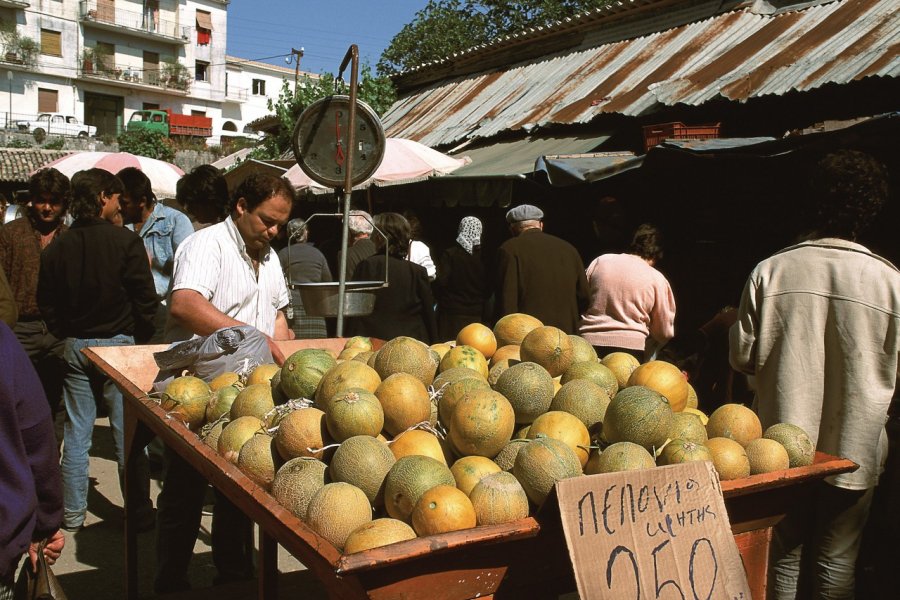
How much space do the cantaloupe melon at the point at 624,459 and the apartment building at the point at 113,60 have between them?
49.9m

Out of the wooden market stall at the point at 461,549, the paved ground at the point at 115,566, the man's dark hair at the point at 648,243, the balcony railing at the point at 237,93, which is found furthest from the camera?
the balcony railing at the point at 237,93

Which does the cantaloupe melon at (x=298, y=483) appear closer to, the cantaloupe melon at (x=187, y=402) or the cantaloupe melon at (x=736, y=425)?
the cantaloupe melon at (x=187, y=402)

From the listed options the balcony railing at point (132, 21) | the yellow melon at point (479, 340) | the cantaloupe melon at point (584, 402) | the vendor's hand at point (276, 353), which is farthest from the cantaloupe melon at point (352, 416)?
the balcony railing at point (132, 21)

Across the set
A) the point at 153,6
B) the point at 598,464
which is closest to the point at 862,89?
the point at 598,464

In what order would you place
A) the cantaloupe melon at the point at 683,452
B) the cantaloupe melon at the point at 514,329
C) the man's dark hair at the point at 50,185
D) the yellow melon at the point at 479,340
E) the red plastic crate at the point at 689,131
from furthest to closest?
the red plastic crate at the point at 689,131
the man's dark hair at the point at 50,185
the cantaloupe melon at the point at 514,329
the yellow melon at the point at 479,340
the cantaloupe melon at the point at 683,452

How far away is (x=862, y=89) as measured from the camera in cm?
580

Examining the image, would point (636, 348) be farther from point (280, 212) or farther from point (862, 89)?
point (862, 89)

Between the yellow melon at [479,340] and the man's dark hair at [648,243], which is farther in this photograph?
the man's dark hair at [648,243]

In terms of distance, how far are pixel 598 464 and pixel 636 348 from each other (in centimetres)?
304

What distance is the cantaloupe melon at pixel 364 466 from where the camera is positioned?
6.25 ft

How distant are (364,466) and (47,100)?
5373 cm

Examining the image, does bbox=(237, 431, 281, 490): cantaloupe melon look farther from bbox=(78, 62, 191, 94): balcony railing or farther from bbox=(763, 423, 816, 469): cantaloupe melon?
bbox=(78, 62, 191, 94): balcony railing

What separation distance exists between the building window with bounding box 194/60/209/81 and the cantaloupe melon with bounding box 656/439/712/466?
59.1 m

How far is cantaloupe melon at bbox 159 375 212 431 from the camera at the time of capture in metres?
2.68
